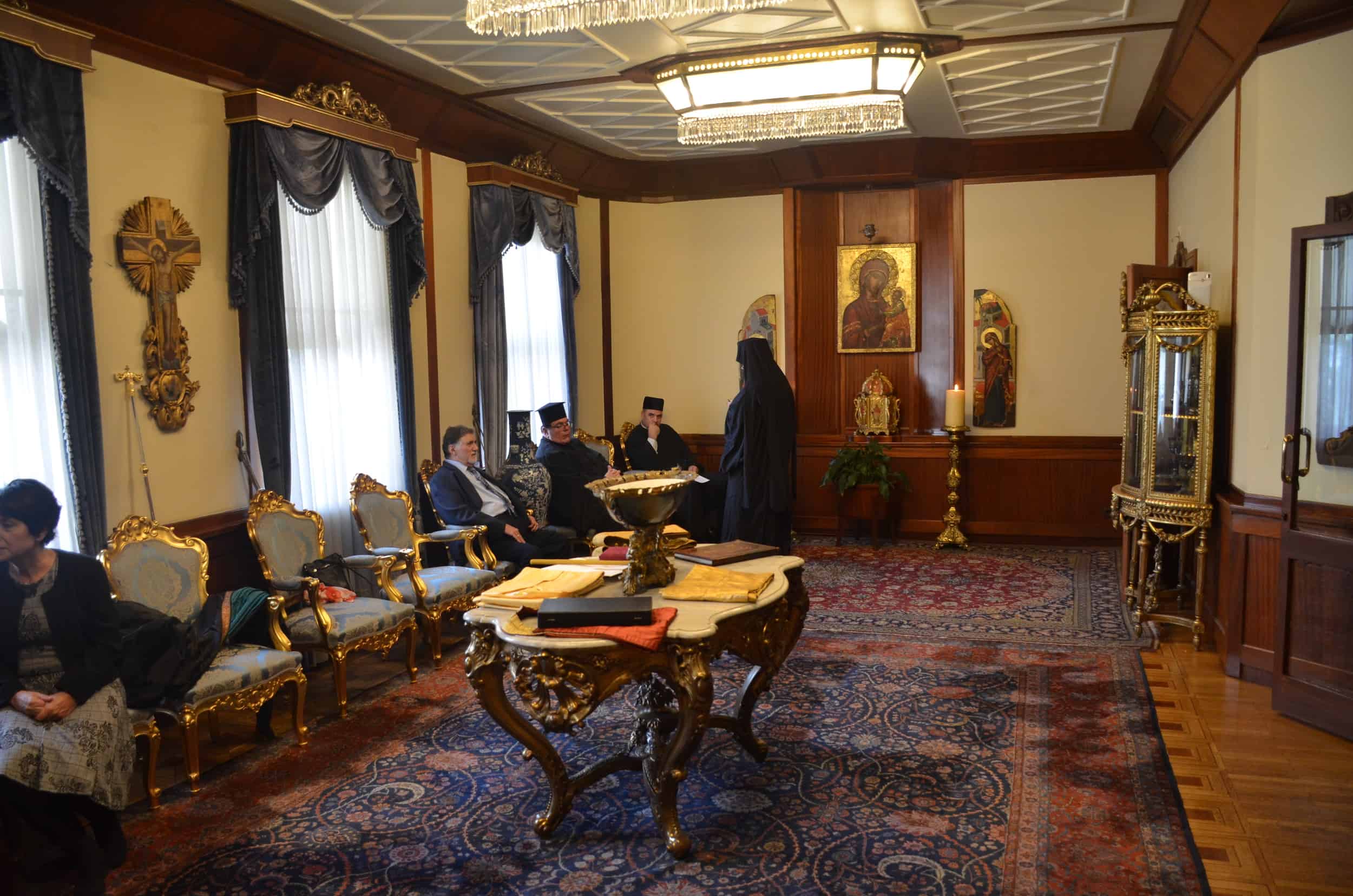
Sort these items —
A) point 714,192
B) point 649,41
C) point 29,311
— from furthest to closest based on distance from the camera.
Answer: point 714,192
point 649,41
point 29,311

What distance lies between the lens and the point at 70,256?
4219 millimetres

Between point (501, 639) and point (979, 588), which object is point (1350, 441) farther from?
point (501, 639)

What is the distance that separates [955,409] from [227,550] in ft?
19.4

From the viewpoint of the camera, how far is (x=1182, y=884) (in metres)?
3.12

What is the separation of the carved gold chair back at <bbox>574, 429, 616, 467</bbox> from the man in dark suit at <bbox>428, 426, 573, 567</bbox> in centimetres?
175

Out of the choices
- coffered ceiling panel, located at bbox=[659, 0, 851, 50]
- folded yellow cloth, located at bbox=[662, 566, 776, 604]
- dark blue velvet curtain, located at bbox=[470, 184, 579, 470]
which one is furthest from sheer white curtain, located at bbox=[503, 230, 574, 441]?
folded yellow cloth, located at bbox=[662, 566, 776, 604]

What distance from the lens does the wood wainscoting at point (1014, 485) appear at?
28.2 ft

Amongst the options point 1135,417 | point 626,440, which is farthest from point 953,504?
point 626,440

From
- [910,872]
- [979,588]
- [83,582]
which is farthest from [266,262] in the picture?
[979,588]

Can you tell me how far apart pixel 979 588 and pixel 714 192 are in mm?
4418

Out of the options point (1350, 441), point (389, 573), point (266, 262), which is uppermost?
point (266, 262)

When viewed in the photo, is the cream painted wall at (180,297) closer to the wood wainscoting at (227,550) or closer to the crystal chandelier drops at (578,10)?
the wood wainscoting at (227,550)

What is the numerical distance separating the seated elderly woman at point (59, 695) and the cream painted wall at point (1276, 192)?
5029 mm

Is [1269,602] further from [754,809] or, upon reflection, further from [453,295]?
[453,295]
